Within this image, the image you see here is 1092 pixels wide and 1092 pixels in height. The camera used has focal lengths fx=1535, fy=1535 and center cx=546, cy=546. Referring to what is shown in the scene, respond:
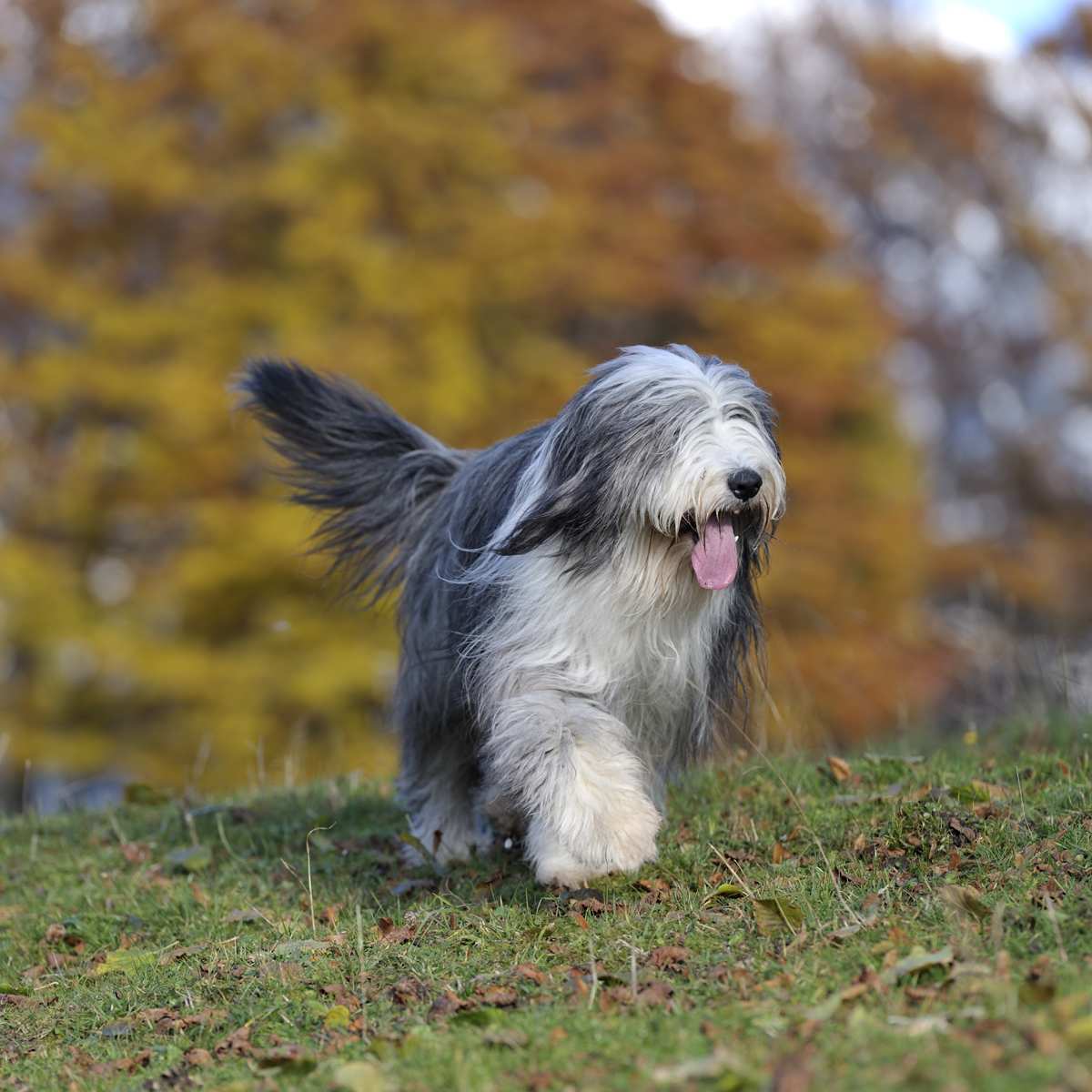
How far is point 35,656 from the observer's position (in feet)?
50.6

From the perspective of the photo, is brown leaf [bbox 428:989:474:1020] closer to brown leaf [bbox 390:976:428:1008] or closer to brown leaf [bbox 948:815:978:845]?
brown leaf [bbox 390:976:428:1008]

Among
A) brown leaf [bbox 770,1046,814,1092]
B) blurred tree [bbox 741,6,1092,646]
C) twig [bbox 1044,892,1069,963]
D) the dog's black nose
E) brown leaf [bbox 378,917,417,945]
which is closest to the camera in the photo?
brown leaf [bbox 770,1046,814,1092]

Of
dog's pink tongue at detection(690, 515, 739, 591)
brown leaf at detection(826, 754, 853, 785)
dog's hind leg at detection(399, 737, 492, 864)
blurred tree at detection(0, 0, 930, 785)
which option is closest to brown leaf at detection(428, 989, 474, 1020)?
dog's pink tongue at detection(690, 515, 739, 591)

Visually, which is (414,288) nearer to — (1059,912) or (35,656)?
(35,656)

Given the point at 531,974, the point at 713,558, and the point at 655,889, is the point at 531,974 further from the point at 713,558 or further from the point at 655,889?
the point at 713,558

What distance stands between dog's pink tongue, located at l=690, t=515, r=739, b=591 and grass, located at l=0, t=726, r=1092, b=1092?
0.85 metres

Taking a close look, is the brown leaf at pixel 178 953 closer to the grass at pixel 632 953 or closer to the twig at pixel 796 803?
the grass at pixel 632 953

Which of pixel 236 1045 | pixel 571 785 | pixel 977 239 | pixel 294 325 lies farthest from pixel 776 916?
pixel 977 239

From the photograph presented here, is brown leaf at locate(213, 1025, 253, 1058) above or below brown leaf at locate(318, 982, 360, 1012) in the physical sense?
below

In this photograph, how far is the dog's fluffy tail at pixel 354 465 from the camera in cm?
616

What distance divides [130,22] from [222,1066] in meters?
16.2

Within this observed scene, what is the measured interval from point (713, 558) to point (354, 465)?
6.61 feet

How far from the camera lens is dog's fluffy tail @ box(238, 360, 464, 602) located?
20.2 feet

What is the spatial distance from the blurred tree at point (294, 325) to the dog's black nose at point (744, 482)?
9.22m
